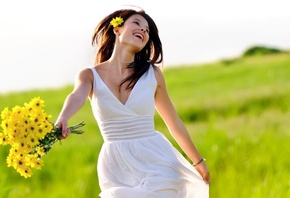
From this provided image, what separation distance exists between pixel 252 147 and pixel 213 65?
16.1m

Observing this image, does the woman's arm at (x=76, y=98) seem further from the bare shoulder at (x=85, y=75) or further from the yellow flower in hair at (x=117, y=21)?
the yellow flower in hair at (x=117, y=21)

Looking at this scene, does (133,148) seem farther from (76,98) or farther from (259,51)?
(259,51)

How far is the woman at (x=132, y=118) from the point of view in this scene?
4.40 meters

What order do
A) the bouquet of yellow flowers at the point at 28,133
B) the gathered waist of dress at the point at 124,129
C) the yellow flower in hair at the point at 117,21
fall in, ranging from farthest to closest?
the yellow flower in hair at the point at 117,21 < the gathered waist of dress at the point at 124,129 < the bouquet of yellow flowers at the point at 28,133

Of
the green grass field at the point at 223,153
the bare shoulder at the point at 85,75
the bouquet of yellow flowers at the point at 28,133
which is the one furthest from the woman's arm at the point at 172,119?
the green grass field at the point at 223,153

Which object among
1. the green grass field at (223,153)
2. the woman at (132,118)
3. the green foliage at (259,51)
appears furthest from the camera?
the green foliage at (259,51)

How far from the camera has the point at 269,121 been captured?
39.8 feet

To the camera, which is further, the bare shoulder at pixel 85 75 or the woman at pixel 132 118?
the bare shoulder at pixel 85 75

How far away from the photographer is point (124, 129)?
14.8 ft

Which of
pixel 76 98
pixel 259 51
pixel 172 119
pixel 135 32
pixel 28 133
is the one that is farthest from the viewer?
pixel 259 51

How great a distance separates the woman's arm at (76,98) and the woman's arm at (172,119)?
391 millimetres

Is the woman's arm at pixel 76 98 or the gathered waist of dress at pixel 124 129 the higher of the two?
the woman's arm at pixel 76 98

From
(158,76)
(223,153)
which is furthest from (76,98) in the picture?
(223,153)

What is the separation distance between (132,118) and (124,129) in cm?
7
